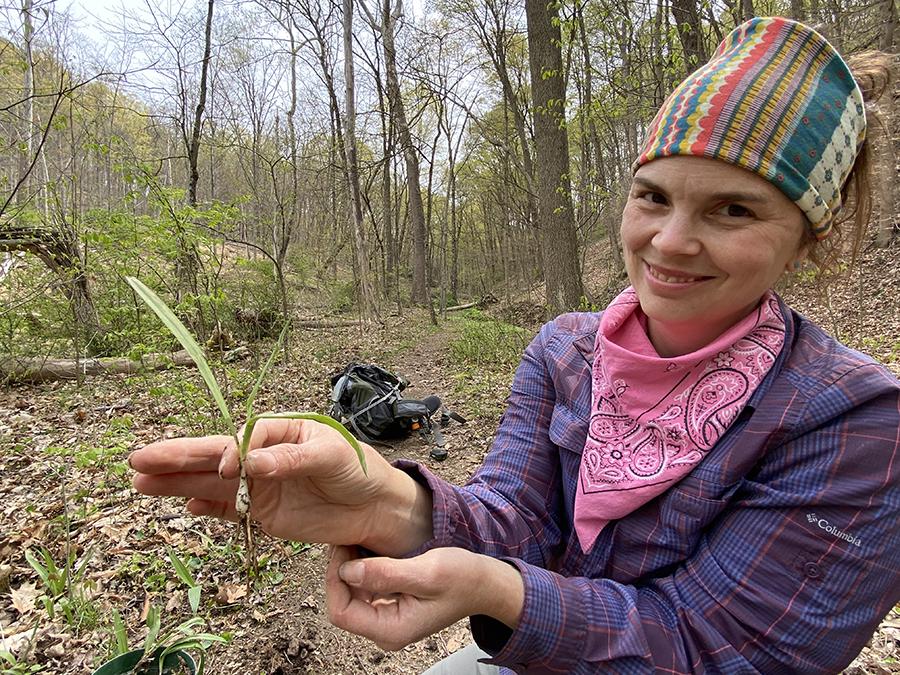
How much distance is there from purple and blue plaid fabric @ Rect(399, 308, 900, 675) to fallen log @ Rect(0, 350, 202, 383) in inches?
200

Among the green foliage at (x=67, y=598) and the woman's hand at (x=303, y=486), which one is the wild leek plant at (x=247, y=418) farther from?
the green foliage at (x=67, y=598)

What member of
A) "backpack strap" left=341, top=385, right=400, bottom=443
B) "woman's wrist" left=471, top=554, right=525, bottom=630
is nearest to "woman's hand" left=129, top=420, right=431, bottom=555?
"woman's wrist" left=471, top=554, right=525, bottom=630

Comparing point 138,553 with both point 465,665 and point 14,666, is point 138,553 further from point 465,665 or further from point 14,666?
point 465,665

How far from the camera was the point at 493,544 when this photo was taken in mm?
1021

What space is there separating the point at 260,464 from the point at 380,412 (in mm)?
3435

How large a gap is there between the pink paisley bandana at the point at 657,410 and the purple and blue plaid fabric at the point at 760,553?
0.03 meters

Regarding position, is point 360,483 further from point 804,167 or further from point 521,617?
point 804,167

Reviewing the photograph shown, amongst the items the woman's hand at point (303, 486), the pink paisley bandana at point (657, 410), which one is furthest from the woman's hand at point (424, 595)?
the pink paisley bandana at point (657, 410)

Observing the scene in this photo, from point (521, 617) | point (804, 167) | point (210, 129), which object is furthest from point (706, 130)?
point (210, 129)

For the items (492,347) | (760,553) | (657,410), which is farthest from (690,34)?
(760,553)

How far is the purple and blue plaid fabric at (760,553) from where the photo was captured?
29.2 inches

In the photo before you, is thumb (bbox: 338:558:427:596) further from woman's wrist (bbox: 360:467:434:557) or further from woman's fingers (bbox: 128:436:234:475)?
woman's fingers (bbox: 128:436:234:475)

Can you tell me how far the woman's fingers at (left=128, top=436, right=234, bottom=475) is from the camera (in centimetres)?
84

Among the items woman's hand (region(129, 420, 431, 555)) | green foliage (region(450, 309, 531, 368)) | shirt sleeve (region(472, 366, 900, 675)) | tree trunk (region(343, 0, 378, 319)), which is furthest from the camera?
tree trunk (region(343, 0, 378, 319))
